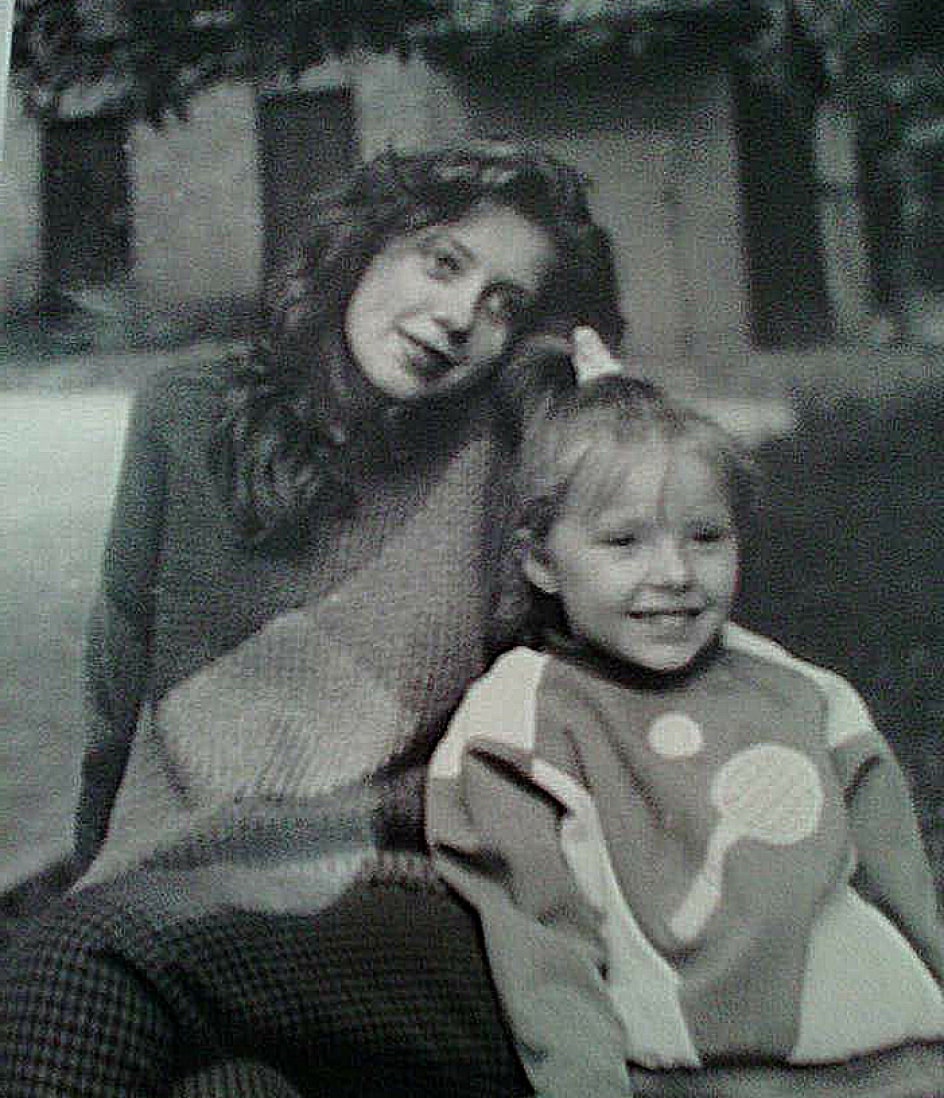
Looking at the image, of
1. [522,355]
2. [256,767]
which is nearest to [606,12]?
[522,355]

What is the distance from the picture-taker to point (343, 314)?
738 millimetres

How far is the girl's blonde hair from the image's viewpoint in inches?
27.0

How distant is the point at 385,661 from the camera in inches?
27.5

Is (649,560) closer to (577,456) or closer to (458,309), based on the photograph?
(577,456)

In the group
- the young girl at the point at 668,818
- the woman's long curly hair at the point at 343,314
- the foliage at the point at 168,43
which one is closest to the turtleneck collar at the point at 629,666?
the young girl at the point at 668,818

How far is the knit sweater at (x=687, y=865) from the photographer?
612 millimetres

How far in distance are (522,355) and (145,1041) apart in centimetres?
39

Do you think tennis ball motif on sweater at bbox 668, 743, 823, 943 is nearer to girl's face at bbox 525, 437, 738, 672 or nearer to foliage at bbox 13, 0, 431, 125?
girl's face at bbox 525, 437, 738, 672

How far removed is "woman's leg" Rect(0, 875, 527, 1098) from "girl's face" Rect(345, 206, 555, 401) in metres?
0.28

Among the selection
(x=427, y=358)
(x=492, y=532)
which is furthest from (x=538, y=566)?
(x=427, y=358)

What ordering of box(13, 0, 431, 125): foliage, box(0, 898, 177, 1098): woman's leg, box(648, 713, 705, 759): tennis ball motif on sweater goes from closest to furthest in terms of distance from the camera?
1. box(0, 898, 177, 1098): woman's leg
2. box(648, 713, 705, 759): tennis ball motif on sweater
3. box(13, 0, 431, 125): foliage

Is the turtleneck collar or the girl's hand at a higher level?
the girl's hand

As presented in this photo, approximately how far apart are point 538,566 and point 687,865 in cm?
17

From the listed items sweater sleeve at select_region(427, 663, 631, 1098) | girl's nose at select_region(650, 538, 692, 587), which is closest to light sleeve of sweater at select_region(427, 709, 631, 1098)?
A: sweater sleeve at select_region(427, 663, 631, 1098)
